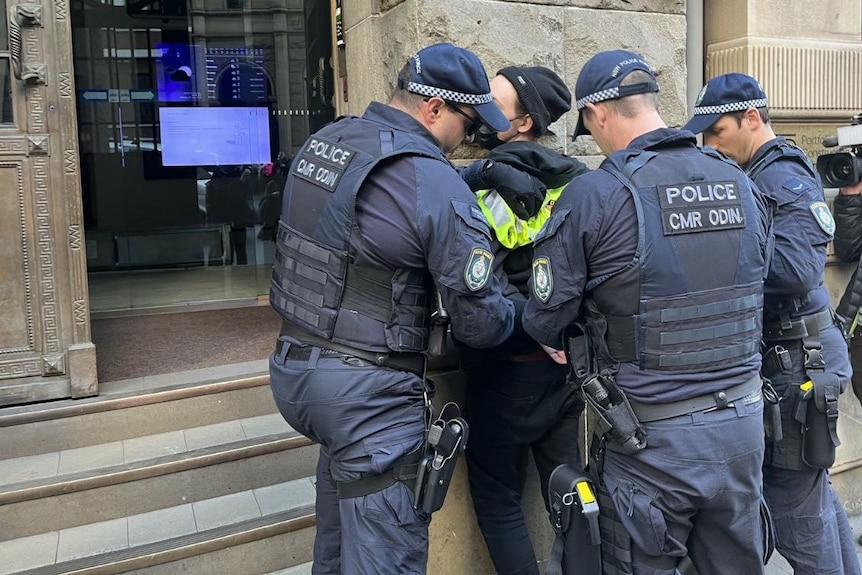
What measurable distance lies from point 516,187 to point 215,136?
266 inches

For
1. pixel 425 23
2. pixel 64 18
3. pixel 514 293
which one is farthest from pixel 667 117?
pixel 64 18

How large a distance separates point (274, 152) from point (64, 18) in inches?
199

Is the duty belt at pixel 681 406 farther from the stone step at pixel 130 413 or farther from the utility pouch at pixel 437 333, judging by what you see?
the stone step at pixel 130 413

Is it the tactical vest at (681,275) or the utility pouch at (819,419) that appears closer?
the tactical vest at (681,275)

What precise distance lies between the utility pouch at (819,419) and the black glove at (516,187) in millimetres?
1320

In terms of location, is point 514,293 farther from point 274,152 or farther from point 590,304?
point 274,152

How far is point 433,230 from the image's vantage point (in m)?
2.23

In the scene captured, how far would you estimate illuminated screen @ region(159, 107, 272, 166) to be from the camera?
850 centimetres

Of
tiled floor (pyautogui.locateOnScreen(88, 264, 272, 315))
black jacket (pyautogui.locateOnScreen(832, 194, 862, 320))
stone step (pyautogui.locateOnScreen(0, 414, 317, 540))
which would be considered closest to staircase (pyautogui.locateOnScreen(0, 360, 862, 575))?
stone step (pyautogui.locateOnScreen(0, 414, 317, 540))

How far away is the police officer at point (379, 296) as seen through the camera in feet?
7.39

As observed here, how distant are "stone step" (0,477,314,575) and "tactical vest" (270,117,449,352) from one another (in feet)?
4.48

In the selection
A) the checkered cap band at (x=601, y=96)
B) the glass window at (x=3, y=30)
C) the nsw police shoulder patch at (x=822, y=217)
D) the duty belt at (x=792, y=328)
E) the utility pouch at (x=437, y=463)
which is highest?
the glass window at (x=3, y=30)

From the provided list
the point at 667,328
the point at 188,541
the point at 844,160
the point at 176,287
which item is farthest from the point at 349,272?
the point at 176,287

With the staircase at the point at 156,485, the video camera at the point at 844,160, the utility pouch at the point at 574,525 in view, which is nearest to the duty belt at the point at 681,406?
the utility pouch at the point at 574,525
